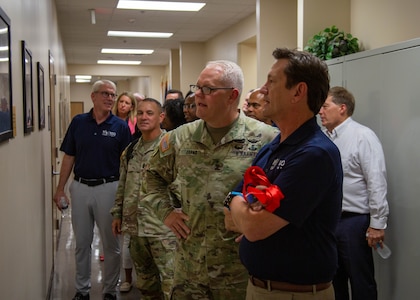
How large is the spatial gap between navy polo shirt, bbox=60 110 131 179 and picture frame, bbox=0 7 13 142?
5.60 feet

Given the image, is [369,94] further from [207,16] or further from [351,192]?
[207,16]

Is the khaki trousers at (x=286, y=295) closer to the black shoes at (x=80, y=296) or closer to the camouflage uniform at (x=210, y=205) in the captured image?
the camouflage uniform at (x=210, y=205)

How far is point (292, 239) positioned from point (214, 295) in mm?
655

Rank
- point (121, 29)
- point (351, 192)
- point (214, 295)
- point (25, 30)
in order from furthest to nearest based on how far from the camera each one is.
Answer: point (121, 29)
point (351, 192)
point (25, 30)
point (214, 295)

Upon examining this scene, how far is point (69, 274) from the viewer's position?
479 cm

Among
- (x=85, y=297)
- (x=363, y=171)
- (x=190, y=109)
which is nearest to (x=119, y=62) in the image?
(x=85, y=297)

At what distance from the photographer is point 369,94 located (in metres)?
3.34

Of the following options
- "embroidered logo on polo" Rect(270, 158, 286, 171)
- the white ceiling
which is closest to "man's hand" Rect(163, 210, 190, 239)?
"embroidered logo on polo" Rect(270, 158, 286, 171)

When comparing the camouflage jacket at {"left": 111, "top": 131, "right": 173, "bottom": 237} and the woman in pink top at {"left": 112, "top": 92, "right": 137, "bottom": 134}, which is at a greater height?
the woman in pink top at {"left": 112, "top": 92, "right": 137, "bottom": 134}

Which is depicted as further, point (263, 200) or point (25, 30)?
point (25, 30)

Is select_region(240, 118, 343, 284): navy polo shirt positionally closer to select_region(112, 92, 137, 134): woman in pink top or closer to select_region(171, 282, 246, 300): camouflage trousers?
select_region(171, 282, 246, 300): camouflage trousers

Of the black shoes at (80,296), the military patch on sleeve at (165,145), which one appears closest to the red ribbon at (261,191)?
the military patch on sleeve at (165,145)

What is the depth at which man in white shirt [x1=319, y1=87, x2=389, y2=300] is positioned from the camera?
3.05 metres

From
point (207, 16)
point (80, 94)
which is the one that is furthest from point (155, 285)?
point (80, 94)
